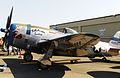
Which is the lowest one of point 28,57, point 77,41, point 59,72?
point 59,72

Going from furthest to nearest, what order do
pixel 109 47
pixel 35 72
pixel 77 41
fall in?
pixel 109 47, pixel 77 41, pixel 35 72

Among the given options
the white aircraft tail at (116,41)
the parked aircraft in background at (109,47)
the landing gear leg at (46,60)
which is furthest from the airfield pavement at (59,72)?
the parked aircraft in background at (109,47)

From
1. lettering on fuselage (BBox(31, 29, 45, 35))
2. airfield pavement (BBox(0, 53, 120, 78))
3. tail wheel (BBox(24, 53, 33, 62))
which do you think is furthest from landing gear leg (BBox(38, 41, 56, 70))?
tail wheel (BBox(24, 53, 33, 62))

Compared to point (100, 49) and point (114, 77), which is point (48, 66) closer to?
point (114, 77)

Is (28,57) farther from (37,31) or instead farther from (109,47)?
(109,47)

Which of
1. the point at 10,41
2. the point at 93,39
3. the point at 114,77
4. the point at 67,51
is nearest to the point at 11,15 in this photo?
the point at 10,41

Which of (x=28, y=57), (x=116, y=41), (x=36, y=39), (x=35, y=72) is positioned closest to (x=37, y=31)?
(x=36, y=39)

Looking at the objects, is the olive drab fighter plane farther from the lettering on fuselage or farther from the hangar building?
the hangar building

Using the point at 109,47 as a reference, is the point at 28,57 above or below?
below

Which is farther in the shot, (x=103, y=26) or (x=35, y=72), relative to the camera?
(x=103, y=26)

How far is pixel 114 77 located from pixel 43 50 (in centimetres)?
584

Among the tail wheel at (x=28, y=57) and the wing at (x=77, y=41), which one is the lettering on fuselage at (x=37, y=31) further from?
the tail wheel at (x=28, y=57)

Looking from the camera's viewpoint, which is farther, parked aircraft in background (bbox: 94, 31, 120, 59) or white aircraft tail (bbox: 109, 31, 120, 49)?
parked aircraft in background (bbox: 94, 31, 120, 59)

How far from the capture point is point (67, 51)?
15.5 meters
